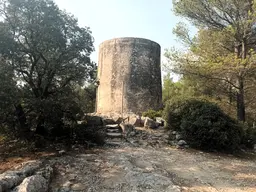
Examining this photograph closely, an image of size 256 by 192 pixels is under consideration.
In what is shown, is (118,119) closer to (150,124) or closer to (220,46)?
(150,124)

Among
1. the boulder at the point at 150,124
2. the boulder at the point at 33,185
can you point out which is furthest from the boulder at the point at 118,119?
the boulder at the point at 33,185

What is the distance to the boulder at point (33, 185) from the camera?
4.59 metres

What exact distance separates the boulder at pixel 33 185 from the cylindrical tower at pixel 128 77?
973 centimetres

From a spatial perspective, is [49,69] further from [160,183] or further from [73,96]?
[160,183]

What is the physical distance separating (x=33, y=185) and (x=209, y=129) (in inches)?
272

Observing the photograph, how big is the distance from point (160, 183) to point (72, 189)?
185 centimetres

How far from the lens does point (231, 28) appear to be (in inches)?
469

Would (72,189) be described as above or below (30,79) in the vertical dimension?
below

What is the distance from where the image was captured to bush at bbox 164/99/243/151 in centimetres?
992

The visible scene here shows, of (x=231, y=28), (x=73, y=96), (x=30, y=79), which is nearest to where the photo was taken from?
(x=30, y=79)

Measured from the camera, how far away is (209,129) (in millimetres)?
9984

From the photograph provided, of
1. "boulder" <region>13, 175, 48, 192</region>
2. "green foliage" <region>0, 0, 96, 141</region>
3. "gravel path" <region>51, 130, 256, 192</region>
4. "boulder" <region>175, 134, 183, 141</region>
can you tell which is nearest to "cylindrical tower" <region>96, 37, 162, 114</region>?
"boulder" <region>175, 134, 183, 141</region>

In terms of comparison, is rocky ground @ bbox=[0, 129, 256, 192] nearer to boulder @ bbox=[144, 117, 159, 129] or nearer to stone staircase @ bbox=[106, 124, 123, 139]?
stone staircase @ bbox=[106, 124, 123, 139]

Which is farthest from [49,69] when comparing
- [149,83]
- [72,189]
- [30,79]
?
[149,83]
